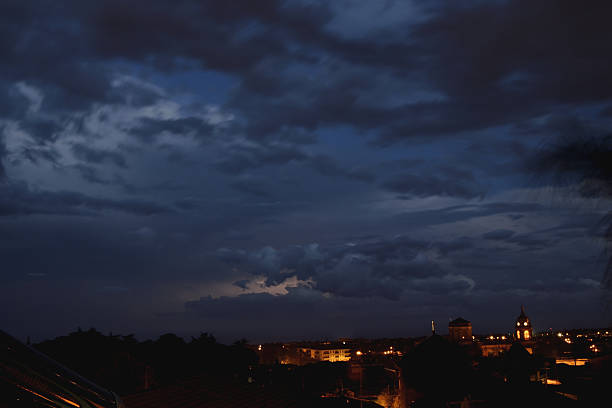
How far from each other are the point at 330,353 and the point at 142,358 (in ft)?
294

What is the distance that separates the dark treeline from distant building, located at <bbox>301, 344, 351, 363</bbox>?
68.1 meters

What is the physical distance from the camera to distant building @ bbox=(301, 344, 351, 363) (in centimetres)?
12912

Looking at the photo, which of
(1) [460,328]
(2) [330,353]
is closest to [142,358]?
(2) [330,353]

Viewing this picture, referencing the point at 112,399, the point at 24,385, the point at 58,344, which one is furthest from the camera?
the point at 58,344

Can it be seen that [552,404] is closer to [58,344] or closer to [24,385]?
[24,385]

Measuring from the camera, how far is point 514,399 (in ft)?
90.0

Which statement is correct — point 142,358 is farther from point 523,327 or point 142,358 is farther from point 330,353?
point 523,327

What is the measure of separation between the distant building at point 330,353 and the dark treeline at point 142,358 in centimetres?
6810

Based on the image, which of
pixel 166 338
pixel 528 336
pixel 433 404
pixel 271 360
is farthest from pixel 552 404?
pixel 528 336

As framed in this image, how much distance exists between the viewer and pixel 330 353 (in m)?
130

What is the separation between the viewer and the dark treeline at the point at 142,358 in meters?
36.1

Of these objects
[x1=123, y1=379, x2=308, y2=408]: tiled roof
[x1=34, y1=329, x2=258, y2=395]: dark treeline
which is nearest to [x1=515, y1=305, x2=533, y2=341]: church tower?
[x1=34, y1=329, x2=258, y2=395]: dark treeline

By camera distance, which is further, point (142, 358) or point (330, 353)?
point (330, 353)

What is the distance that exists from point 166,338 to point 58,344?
1877cm
